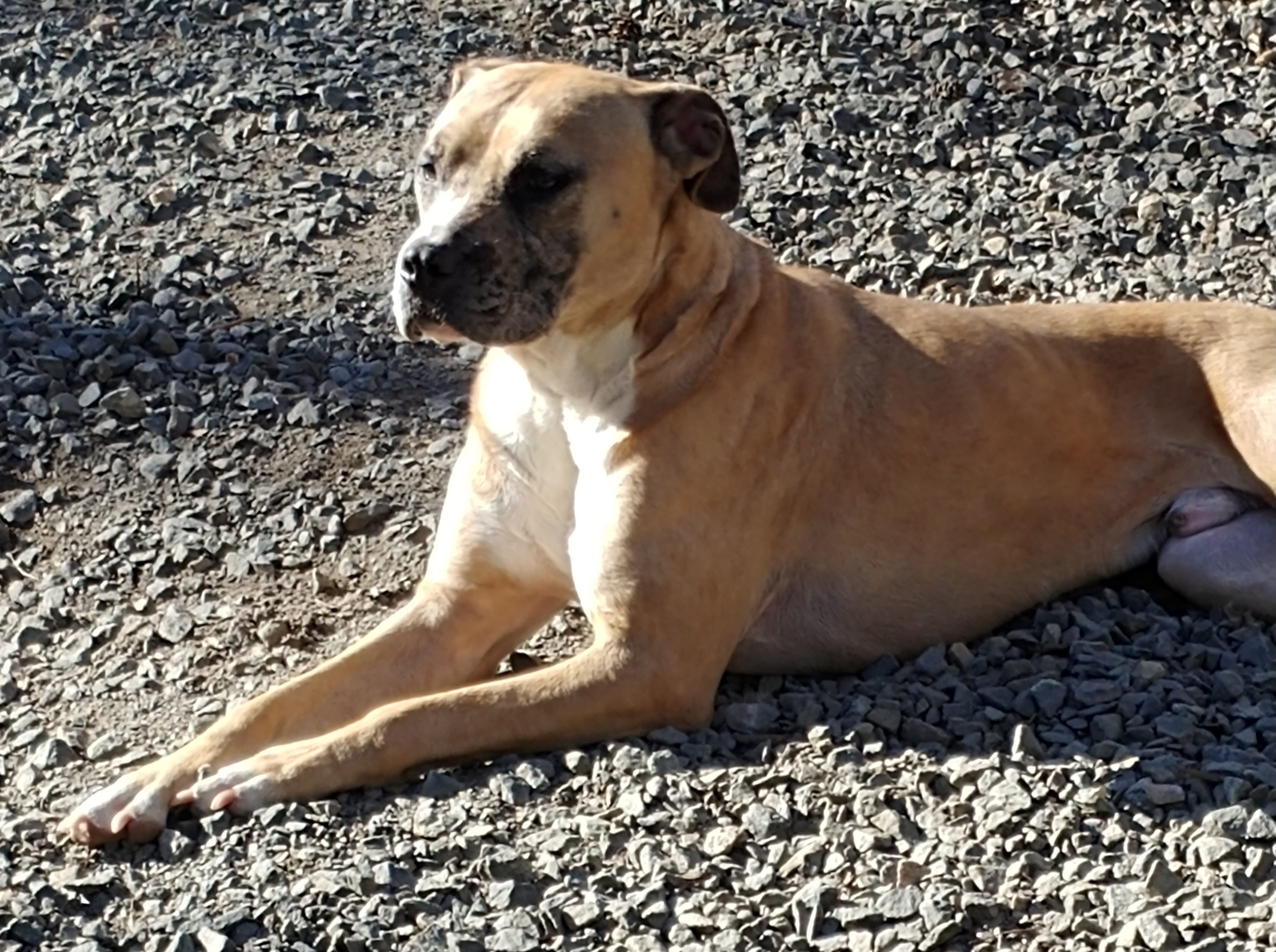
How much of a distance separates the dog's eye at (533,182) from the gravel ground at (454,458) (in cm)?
115

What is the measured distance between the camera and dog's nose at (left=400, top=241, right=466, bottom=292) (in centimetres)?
408

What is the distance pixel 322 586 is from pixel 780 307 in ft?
4.61

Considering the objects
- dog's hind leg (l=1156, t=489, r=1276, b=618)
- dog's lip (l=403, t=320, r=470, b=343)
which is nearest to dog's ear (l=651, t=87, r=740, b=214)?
dog's lip (l=403, t=320, r=470, b=343)

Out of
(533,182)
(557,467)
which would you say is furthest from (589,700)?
(533,182)

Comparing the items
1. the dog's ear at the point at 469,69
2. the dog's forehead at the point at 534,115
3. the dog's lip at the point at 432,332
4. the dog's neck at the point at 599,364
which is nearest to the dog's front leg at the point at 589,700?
the dog's neck at the point at 599,364

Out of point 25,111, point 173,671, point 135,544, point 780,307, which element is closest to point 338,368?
point 135,544

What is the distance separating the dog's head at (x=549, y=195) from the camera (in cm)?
412

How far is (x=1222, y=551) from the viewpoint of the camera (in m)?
4.75

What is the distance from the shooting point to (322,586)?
5125 mm

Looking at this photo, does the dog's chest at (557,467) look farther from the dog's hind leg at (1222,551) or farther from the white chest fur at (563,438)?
the dog's hind leg at (1222,551)

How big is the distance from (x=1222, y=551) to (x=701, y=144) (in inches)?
61.4

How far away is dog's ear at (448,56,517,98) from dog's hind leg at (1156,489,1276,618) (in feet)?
6.27

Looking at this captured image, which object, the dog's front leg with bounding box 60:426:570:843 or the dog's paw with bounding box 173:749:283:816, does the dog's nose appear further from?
the dog's paw with bounding box 173:749:283:816

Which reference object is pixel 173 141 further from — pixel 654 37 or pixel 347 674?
pixel 347 674
